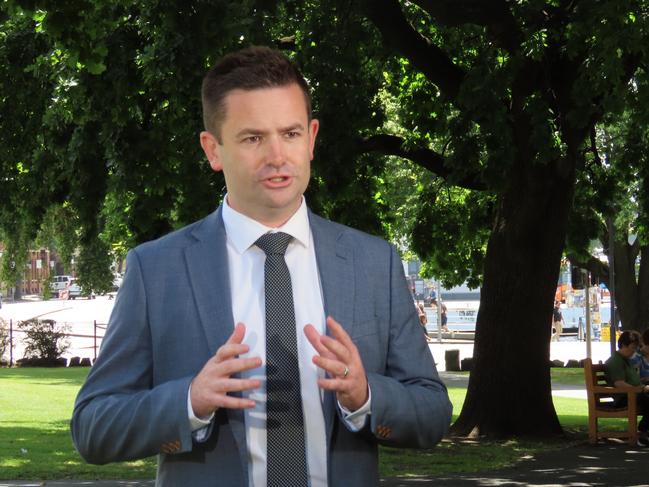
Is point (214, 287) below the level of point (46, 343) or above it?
below

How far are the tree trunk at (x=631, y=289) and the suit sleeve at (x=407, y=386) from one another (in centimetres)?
3526

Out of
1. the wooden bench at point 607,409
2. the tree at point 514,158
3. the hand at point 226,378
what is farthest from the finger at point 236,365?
the wooden bench at point 607,409

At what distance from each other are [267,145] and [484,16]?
43.3ft

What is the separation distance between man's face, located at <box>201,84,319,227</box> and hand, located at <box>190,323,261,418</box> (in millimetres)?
411

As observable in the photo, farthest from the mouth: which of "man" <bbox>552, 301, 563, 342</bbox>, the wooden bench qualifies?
"man" <bbox>552, 301, 563, 342</bbox>

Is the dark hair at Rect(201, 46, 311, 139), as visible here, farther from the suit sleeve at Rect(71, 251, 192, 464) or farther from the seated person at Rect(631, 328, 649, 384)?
the seated person at Rect(631, 328, 649, 384)

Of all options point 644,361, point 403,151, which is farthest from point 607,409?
point 403,151

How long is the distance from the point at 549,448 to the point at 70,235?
13015 mm

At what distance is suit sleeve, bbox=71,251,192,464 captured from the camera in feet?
10.0

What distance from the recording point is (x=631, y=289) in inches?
1506

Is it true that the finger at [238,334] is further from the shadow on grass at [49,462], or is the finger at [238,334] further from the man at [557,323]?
the man at [557,323]

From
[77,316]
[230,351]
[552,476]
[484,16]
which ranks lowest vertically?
[552,476]

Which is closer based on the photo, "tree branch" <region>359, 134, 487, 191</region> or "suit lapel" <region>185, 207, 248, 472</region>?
"suit lapel" <region>185, 207, 248, 472</region>

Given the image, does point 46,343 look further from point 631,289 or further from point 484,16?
point 484,16
